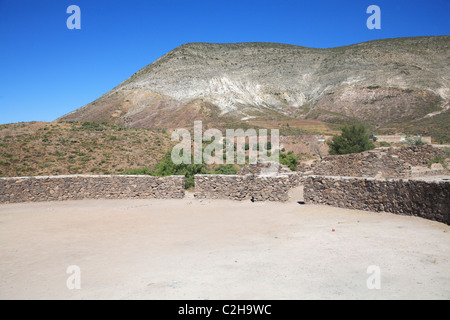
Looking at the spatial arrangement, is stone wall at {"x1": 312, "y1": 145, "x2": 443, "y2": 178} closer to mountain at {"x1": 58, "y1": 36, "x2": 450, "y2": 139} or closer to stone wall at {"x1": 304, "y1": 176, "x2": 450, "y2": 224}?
stone wall at {"x1": 304, "y1": 176, "x2": 450, "y2": 224}

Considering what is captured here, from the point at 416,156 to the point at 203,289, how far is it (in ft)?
52.9

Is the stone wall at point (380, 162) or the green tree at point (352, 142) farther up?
the green tree at point (352, 142)

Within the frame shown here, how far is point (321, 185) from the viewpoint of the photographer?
11875 mm

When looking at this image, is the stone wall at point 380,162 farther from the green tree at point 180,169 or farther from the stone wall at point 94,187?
the green tree at point 180,169

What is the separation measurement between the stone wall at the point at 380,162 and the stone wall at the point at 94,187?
7.84m

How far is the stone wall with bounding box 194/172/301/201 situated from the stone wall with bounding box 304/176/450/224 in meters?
1.45

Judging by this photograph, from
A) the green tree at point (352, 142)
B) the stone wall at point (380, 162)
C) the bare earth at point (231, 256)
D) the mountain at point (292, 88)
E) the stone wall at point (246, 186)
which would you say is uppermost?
the mountain at point (292, 88)

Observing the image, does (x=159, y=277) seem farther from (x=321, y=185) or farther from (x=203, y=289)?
(x=321, y=185)

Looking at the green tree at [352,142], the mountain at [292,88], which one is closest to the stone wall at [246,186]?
the green tree at [352,142]

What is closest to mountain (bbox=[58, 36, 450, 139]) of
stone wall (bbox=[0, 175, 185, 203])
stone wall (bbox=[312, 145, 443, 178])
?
stone wall (bbox=[312, 145, 443, 178])

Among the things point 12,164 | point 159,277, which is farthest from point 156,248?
point 12,164

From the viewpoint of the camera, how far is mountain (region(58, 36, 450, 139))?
81375 mm

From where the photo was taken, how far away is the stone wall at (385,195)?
7957 mm
